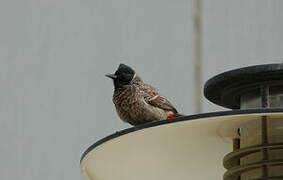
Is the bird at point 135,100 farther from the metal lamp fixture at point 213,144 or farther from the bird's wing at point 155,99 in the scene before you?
the metal lamp fixture at point 213,144

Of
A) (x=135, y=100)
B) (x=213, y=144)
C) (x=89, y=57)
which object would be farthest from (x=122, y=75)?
(x=213, y=144)

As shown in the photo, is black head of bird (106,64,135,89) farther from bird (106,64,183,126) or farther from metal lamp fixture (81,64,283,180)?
metal lamp fixture (81,64,283,180)

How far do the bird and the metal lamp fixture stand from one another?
1688 mm

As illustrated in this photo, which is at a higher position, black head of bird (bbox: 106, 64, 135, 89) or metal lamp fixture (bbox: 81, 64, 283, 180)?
black head of bird (bbox: 106, 64, 135, 89)

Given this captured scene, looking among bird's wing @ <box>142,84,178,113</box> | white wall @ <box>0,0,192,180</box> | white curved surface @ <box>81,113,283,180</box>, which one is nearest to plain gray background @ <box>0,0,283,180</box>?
white wall @ <box>0,0,192,180</box>

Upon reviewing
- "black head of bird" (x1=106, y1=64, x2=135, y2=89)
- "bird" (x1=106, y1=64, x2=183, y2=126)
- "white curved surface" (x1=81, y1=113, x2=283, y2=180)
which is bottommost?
"white curved surface" (x1=81, y1=113, x2=283, y2=180)

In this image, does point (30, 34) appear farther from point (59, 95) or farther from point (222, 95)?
point (222, 95)

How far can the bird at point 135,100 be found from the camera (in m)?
4.35

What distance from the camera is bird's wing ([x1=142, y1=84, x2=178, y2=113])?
4.30m

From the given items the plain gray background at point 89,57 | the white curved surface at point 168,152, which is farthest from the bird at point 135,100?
the white curved surface at point 168,152

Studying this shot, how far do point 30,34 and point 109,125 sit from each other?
619 millimetres

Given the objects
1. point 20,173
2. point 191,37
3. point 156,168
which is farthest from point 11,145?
point 156,168

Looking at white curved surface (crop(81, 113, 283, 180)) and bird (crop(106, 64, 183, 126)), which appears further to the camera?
bird (crop(106, 64, 183, 126))

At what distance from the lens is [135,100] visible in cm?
449
